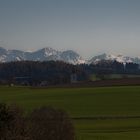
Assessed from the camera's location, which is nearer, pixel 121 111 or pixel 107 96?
pixel 121 111

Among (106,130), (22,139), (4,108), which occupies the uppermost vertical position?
(4,108)

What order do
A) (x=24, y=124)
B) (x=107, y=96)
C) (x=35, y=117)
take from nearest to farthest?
(x=24, y=124) → (x=35, y=117) → (x=107, y=96)

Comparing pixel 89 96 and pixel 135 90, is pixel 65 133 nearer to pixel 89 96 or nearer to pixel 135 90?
pixel 89 96

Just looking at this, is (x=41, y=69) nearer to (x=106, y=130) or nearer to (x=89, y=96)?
(x=89, y=96)

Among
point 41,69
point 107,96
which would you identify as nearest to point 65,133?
point 107,96

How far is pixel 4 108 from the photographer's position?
15773 millimetres

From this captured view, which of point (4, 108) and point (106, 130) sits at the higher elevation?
point (4, 108)

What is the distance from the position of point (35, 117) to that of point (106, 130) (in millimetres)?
14957

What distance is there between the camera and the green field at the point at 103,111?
31.1 metres

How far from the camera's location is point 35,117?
62.7ft

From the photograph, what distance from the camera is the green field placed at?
31120 mm

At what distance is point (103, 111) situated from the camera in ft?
159

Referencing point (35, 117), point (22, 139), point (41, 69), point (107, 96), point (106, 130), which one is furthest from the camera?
point (41, 69)

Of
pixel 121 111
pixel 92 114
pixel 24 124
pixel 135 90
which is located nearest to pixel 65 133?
pixel 24 124
